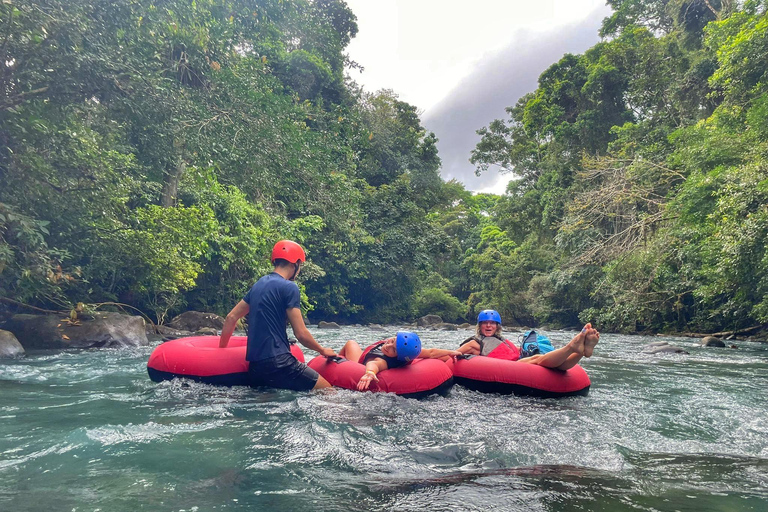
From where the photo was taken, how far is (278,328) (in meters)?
4.69

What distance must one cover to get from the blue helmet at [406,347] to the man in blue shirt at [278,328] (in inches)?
30.0

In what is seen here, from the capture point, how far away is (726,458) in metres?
3.14

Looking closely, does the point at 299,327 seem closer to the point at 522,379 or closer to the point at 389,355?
the point at 389,355

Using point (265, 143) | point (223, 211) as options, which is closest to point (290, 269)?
point (265, 143)

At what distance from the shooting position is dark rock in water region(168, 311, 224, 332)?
1224 cm

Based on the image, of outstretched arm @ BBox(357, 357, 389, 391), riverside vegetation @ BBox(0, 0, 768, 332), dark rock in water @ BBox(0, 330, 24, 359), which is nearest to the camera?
outstretched arm @ BBox(357, 357, 389, 391)

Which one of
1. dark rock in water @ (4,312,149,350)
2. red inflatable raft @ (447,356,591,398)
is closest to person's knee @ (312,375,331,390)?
red inflatable raft @ (447,356,591,398)

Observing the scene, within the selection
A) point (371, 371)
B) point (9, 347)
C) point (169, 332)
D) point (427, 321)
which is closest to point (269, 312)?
point (371, 371)

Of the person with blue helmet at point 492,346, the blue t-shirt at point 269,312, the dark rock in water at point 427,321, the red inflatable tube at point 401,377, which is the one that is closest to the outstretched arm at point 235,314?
the blue t-shirt at point 269,312

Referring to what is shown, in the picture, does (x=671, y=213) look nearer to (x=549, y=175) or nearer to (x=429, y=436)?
(x=549, y=175)

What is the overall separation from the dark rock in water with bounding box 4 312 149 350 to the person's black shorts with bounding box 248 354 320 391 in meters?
5.09

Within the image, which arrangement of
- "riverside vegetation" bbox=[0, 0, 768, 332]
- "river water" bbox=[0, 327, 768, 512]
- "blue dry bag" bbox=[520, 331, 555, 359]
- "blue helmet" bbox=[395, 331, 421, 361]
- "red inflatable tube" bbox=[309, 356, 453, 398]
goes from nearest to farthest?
"river water" bbox=[0, 327, 768, 512] < "red inflatable tube" bbox=[309, 356, 453, 398] < "blue helmet" bbox=[395, 331, 421, 361] < "blue dry bag" bbox=[520, 331, 555, 359] < "riverside vegetation" bbox=[0, 0, 768, 332]

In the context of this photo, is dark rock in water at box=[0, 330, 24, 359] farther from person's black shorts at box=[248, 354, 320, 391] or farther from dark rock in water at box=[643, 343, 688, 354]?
dark rock in water at box=[643, 343, 688, 354]

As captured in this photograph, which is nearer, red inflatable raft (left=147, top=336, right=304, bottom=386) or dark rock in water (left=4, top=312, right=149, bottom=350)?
red inflatable raft (left=147, top=336, right=304, bottom=386)
